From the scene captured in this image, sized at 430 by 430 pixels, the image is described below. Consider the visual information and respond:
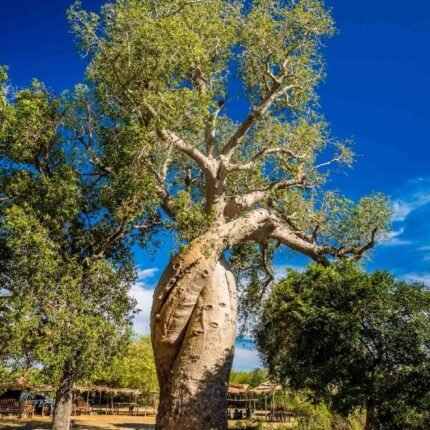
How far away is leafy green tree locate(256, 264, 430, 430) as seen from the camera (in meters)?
8.81

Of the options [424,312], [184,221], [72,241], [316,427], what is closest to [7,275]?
[72,241]

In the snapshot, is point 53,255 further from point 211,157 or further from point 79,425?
point 79,425

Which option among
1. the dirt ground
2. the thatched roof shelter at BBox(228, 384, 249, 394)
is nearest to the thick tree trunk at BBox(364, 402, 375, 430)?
the dirt ground

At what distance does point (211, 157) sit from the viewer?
12156mm

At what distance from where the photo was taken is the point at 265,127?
48.0 ft

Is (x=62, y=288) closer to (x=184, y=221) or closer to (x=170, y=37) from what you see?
(x=184, y=221)

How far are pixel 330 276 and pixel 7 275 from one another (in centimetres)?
776

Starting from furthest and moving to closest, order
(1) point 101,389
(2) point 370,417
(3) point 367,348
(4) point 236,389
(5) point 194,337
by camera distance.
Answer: (4) point 236,389, (1) point 101,389, (3) point 367,348, (2) point 370,417, (5) point 194,337

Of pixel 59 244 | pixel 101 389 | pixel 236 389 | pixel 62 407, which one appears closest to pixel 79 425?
pixel 101 389

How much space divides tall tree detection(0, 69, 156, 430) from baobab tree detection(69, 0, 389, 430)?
141 cm

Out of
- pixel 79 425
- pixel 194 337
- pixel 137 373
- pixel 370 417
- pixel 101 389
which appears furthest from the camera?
pixel 137 373

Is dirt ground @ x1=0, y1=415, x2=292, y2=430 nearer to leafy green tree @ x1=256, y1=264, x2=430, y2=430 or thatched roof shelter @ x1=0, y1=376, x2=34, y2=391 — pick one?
thatched roof shelter @ x1=0, y1=376, x2=34, y2=391

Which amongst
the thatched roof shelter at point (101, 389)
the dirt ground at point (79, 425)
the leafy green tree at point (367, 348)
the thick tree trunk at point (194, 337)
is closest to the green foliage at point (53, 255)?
the thick tree trunk at point (194, 337)

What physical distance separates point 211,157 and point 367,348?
225 inches
